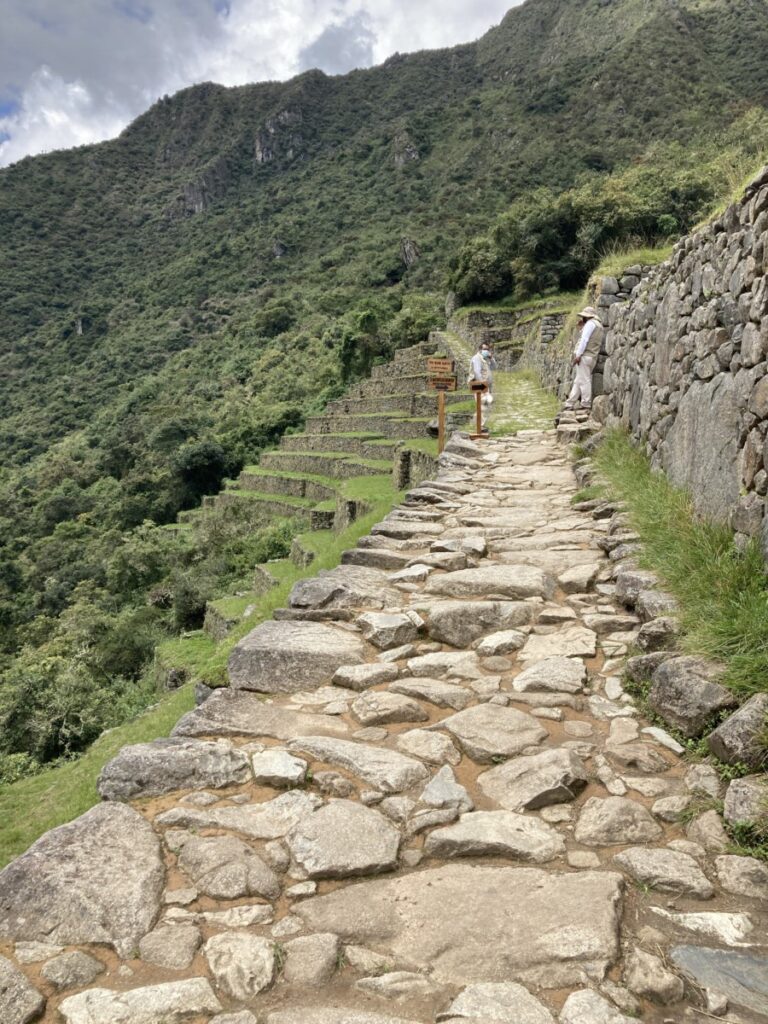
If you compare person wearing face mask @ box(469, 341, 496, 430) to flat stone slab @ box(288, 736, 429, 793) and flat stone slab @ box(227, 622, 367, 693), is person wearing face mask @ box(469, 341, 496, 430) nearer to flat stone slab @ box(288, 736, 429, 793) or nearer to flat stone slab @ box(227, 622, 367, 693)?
flat stone slab @ box(227, 622, 367, 693)

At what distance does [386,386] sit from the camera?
2367 cm

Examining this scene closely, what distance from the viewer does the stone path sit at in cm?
127

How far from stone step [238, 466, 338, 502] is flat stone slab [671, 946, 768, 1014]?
14.6m

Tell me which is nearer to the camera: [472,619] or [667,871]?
[667,871]

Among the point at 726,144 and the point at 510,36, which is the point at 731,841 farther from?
the point at 510,36

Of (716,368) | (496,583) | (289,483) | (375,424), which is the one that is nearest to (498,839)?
(496,583)

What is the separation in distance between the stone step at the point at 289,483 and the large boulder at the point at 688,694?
13.6 metres

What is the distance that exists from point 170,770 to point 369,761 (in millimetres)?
627

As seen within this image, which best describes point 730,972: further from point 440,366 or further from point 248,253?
point 248,253

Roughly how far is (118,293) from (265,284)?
2526 centimetres

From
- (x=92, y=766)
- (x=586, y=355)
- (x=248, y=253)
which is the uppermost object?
(x=248, y=253)

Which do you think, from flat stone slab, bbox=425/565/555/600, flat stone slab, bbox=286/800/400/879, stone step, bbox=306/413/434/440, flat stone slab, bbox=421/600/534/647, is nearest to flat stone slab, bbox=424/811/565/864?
flat stone slab, bbox=286/800/400/879

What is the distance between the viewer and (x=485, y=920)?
1453 mm

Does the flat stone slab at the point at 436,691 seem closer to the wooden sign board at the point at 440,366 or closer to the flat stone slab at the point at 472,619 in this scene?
the flat stone slab at the point at 472,619
